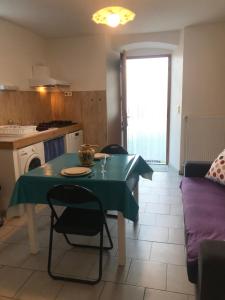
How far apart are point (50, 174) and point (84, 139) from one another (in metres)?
2.82

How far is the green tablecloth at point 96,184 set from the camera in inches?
74.6

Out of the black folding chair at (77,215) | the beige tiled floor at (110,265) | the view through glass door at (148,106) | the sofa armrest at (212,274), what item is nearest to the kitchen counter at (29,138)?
the beige tiled floor at (110,265)

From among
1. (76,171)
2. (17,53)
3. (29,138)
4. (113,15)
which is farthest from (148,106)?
(76,171)

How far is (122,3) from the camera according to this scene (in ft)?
9.93

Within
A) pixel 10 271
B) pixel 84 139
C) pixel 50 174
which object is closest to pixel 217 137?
pixel 84 139

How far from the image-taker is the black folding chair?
1.76 m

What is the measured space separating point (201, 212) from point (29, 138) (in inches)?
86.1

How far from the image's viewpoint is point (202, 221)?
1.81 m

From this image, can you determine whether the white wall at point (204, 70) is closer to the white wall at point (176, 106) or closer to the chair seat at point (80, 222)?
the white wall at point (176, 106)

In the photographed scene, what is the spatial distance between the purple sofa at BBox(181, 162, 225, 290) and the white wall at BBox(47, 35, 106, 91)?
262 centimetres

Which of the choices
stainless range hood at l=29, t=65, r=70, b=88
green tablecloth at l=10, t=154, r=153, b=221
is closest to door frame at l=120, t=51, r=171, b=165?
stainless range hood at l=29, t=65, r=70, b=88

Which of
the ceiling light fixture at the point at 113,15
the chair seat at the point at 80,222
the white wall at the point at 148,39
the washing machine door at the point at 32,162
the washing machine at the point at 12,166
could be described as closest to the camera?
the chair seat at the point at 80,222

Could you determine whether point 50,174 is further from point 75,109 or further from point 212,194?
point 75,109

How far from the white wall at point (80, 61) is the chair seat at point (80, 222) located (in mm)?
2977
